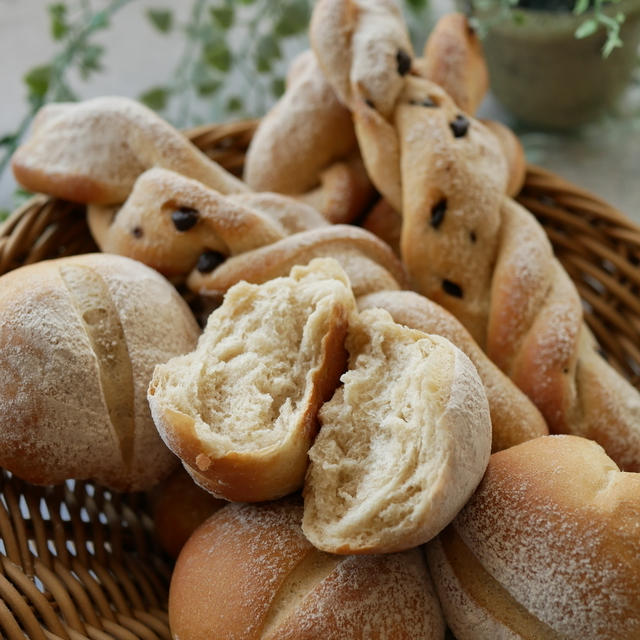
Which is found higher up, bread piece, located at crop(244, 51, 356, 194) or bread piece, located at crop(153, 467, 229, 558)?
bread piece, located at crop(244, 51, 356, 194)

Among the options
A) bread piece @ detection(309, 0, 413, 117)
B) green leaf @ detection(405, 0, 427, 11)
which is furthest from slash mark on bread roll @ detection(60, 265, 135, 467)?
green leaf @ detection(405, 0, 427, 11)

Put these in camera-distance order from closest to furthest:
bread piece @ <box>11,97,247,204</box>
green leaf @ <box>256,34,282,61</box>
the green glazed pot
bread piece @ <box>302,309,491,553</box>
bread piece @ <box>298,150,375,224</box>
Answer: bread piece @ <box>302,309,491,553</box>, bread piece @ <box>11,97,247,204</box>, bread piece @ <box>298,150,375,224</box>, the green glazed pot, green leaf @ <box>256,34,282,61</box>

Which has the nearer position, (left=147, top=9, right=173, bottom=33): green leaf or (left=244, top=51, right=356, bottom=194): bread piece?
(left=244, top=51, right=356, bottom=194): bread piece

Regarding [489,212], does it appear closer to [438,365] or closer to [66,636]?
[438,365]

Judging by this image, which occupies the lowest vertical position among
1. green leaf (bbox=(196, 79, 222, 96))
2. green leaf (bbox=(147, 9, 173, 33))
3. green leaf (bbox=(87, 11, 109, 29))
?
green leaf (bbox=(196, 79, 222, 96))

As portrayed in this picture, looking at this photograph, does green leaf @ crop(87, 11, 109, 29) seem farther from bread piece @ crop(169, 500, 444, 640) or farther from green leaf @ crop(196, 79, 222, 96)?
bread piece @ crop(169, 500, 444, 640)

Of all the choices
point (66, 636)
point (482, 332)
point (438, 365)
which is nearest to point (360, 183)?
point (482, 332)

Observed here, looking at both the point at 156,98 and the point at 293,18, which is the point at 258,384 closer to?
the point at 156,98
